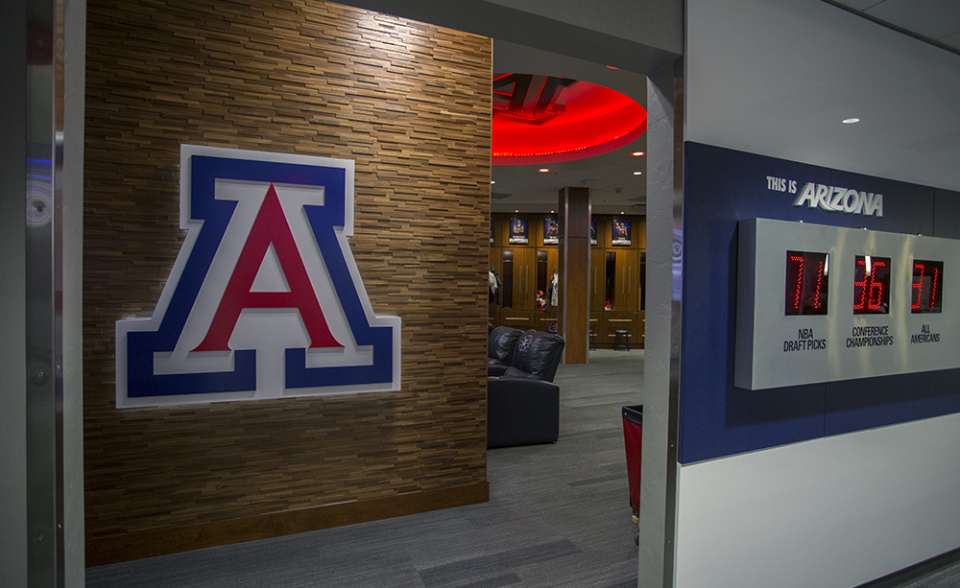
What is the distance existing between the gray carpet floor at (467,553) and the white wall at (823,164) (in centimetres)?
50

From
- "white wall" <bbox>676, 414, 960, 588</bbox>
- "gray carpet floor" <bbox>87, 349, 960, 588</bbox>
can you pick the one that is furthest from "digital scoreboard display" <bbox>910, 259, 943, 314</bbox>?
"gray carpet floor" <bbox>87, 349, 960, 588</bbox>

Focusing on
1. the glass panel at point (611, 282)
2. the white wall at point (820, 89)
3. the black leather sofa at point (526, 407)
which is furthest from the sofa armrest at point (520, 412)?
the glass panel at point (611, 282)

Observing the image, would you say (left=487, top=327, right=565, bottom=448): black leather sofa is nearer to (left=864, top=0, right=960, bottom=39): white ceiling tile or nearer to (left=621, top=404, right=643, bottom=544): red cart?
(left=621, top=404, right=643, bottom=544): red cart

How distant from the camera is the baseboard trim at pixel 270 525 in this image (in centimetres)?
281

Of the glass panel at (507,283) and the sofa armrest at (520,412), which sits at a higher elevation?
the glass panel at (507,283)

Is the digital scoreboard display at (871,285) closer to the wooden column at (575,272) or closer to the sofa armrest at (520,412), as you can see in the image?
the sofa armrest at (520,412)

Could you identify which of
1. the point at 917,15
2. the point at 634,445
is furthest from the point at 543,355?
the point at 917,15

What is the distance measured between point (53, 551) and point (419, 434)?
7.92 ft

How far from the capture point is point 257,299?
296cm

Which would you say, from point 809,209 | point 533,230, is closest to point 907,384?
point 809,209

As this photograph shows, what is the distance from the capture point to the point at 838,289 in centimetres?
230

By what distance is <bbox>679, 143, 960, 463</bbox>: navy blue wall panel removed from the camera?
202 cm

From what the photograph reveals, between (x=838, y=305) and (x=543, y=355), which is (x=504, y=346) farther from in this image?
(x=838, y=305)

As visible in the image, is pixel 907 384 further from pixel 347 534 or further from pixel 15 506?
pixel 15 506
